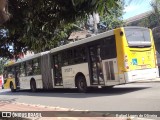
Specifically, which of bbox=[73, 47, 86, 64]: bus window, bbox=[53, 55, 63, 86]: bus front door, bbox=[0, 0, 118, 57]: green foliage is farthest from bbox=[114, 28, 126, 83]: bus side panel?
bbox=[0, 0, 118, 57]: green foliage

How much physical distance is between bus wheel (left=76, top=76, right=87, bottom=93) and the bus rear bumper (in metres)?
3.43

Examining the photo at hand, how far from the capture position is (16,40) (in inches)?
304

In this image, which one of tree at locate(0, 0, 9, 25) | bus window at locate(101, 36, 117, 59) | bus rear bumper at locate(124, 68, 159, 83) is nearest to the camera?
tree at locate(0, 0, 9, 25)

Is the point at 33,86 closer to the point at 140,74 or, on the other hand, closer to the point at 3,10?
the point at 140,74

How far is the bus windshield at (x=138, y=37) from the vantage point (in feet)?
52.1

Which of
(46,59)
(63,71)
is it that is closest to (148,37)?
(63,71)

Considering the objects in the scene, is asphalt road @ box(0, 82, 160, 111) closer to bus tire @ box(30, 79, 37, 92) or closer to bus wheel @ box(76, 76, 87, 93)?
bus wheel @ box(76, 76, 87, 93)

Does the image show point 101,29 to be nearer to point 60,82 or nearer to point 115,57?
point 60,82

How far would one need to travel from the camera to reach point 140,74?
52.2ft

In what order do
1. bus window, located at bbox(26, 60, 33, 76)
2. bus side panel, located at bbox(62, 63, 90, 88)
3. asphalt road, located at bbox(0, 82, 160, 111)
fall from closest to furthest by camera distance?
1. asphalt road, located at bbox(0, 82, 160, 111)
2. bus side panel, located at bbox(62, 63, 90, 88)
3. bus window, located at bbox(26, 60, 33, 76)

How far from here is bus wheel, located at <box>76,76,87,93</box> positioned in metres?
18.3

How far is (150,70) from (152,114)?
7.86 meters

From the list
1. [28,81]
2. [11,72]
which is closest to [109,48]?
[28,81]

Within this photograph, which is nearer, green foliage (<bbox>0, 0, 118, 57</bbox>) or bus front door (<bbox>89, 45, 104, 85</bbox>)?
green foliage (<bbox>0, 0, 118, 57</bbox>)
